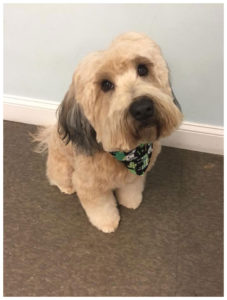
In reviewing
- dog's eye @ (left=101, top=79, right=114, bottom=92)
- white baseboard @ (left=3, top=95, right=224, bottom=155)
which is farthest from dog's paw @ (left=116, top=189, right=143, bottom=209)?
dog's eye @ (left=101, top=79, right=114, bottom=92)

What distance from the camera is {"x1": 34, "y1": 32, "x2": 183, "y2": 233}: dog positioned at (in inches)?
37.7

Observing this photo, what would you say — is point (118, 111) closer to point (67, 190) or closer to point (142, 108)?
point (142, 108)

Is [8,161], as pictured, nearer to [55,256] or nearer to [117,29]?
[55,256]

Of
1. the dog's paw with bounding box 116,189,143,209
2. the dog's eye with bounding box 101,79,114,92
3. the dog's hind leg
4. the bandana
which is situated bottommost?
the dog's paw with bounding box 116,189,143,209

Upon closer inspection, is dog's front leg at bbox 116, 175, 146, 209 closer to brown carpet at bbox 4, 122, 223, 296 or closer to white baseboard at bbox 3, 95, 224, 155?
brown carpet at bbox 4, 122, 223, 296

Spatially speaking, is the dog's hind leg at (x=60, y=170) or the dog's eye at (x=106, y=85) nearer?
the dog's eye at (x=106, y=85)

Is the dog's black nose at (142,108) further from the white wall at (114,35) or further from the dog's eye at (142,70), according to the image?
the white wall at (114,35)

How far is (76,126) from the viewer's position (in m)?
1.15

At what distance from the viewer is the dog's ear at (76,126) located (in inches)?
44.2

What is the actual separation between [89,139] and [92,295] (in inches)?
30.3

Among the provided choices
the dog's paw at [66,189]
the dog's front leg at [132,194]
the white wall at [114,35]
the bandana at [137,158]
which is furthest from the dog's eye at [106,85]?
the dog's paw at [66,189]

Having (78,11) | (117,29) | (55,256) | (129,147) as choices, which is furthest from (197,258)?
(78,11)

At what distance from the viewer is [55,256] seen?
1546 mm

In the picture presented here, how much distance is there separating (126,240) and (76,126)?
0.73 meters
